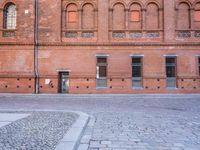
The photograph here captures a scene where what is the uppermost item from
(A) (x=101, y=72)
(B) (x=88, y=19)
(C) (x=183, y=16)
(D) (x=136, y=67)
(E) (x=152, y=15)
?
(E) (x=152, y=15)

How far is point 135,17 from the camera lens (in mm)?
26453

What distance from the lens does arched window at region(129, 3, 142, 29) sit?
26391mm

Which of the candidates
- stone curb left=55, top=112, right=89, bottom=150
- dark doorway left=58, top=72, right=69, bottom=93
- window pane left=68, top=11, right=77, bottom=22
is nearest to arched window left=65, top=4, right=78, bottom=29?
window pane left=68, top=11, right=77, bottom=22

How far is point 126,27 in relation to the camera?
26.1 meters

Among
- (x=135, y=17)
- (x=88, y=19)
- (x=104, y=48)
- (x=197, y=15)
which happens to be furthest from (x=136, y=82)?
(x=197, y=15)

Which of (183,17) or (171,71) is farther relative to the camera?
(183,17)

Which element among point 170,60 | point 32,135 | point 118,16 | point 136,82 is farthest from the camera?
point 118,16

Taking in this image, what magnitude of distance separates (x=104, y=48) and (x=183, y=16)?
9256mm

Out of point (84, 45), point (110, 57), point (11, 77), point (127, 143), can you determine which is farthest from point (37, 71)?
point (127, 143)

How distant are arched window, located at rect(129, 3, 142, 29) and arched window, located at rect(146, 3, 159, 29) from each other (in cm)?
85

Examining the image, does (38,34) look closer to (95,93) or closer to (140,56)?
(95,93)

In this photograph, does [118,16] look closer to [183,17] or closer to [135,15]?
[135,15]

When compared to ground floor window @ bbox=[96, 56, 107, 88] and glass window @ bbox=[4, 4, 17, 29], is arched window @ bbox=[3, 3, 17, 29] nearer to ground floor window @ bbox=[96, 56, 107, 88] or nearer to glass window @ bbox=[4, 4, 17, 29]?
glass window @ bbox=[4, 4, 17, 29]

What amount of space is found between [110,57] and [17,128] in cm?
1894
